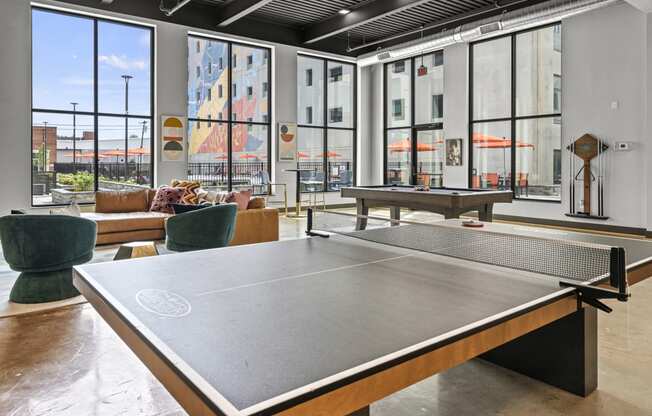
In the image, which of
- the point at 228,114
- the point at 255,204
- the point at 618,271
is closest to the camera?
the point at 618,271

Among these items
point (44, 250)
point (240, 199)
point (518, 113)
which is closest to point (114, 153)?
point (240, 199)

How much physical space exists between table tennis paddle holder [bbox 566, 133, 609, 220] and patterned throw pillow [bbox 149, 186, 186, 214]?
7.04 metres

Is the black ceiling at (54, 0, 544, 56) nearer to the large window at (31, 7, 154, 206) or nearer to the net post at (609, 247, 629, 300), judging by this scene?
the large window at (31, 7, 154, 206)

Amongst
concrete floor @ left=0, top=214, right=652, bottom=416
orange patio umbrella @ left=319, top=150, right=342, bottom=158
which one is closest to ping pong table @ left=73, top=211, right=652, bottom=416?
concrete floor @ left=0, top=214, right=652, bottom=416

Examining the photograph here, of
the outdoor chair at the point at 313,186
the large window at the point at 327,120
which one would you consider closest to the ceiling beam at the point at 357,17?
the large window at the point at 327,120

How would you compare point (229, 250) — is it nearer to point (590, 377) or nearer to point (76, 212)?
point (590, 377)

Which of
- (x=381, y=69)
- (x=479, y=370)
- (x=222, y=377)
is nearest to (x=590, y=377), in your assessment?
(x=479, y=370)

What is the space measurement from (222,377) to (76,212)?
460 cm

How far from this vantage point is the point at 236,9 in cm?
902

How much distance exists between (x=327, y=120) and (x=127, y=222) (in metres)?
7.12

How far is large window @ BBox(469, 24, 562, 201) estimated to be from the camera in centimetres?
923

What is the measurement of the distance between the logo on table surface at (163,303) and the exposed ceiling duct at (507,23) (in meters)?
7.79

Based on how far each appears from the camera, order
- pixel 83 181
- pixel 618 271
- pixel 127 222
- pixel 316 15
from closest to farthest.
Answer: pixel 618 271 < pixel 127 222 < pixel 83 181 < pixel 316 15

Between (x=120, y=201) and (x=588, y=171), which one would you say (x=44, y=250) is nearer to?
(x=120, y=201)
